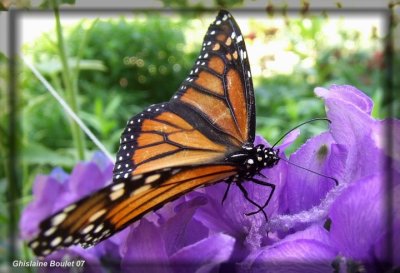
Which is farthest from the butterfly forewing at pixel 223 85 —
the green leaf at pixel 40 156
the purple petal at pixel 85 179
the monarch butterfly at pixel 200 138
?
the green leaf at pixel 40 156

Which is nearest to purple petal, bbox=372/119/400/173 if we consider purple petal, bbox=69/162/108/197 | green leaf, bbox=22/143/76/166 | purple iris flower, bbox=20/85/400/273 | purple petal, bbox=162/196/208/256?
purple iris flower, bbox=20/85/400/273

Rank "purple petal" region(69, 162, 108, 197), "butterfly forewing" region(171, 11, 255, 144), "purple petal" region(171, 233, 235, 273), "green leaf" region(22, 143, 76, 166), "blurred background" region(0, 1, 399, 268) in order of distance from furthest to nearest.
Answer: "blurred background" region(0, 1, 399, 268), "green leaf" region(22, 143, 76, 166), "purple petal" region(69, 162, 108, 197), "butterfly forewing" region(171, 11, 255, 144), "purple petal" region(171, 233, 235, 273)

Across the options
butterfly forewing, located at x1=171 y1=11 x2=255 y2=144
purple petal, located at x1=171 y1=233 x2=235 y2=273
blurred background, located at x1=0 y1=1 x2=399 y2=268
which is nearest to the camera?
purple petal, located at x1=171 y1=233 x2=235 y2=273

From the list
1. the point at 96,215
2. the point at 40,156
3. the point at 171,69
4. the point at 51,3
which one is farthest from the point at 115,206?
the point at 171,69

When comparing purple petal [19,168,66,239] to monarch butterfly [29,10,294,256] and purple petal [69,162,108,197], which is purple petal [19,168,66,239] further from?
monarch butterfly [29,10,294,256]

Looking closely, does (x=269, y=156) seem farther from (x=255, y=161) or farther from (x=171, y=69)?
(x=171, y=69)

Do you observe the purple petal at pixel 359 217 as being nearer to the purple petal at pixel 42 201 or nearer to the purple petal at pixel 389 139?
the purple petal at pixel 389 139

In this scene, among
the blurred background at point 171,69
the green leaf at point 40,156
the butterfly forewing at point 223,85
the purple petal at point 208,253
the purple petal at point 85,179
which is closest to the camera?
the purple petal at point 208,253
